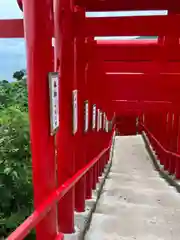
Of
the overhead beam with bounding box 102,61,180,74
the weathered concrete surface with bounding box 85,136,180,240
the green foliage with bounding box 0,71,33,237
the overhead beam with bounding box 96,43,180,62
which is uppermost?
the overhead beam with bounding box 96,43,180,62

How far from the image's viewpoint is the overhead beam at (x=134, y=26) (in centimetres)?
274

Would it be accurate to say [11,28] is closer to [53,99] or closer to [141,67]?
[53,99]

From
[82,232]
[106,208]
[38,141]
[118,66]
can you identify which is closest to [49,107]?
[38,141]

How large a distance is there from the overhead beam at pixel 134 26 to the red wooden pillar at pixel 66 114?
0.23 metres

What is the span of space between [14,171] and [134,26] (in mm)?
1848

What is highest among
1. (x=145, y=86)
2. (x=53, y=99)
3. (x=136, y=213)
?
(x=53, y=99)

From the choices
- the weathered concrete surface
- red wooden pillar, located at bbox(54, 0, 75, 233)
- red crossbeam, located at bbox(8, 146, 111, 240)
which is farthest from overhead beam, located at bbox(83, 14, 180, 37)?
the weathered concrete surface

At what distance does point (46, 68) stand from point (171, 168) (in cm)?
657

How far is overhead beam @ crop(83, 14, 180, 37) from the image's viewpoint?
2.74 meters

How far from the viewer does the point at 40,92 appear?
1896 mm

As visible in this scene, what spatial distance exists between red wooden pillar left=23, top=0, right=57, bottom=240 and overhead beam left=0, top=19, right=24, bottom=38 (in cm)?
130

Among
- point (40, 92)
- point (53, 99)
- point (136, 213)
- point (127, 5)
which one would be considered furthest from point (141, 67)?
point (40, 92)

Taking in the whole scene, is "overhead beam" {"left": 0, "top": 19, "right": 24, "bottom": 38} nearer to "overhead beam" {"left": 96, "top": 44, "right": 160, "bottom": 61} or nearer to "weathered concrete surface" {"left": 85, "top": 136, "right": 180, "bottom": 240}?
"weathered concrete surface" {"left": 85, "top": 136, "right": 180, "bottom": 240}

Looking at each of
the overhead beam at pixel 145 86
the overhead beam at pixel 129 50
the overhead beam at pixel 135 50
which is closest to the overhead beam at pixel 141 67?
the overhead beam at pixel 145 86
